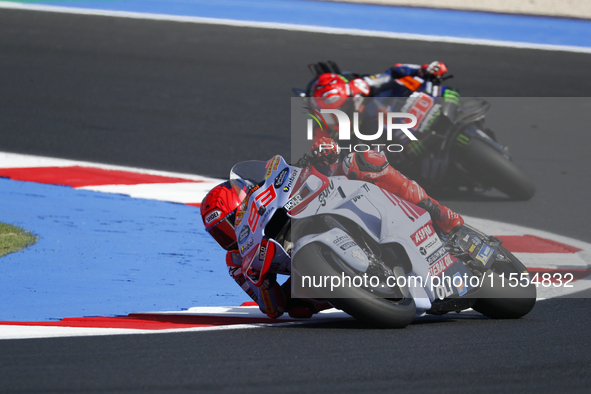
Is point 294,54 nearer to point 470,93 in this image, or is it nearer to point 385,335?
point 470,93

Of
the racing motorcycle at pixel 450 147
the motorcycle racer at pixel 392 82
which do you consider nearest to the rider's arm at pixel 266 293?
the motorcycle racer at pixel 392 82

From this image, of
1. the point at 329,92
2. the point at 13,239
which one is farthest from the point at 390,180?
the point at 13,239

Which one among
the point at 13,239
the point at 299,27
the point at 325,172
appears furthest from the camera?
the point at 299,27

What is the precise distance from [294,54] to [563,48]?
14.4ft

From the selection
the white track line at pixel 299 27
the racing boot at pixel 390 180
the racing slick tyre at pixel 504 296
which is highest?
the white track line at pixel 299 27

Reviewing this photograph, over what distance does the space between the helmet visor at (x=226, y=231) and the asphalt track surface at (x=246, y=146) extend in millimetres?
Answer: 473

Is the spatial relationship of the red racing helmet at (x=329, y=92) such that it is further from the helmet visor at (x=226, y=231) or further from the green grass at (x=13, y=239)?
the helmet visor at (x=226, y=231)

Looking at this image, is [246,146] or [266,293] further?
[246,146]

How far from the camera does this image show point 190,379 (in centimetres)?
244

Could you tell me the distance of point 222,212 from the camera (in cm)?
345

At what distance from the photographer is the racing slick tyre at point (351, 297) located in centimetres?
297

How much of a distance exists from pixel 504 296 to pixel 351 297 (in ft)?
3.01

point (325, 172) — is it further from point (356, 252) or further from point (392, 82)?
point (392, 82)

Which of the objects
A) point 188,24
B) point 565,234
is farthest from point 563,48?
point 565,234
